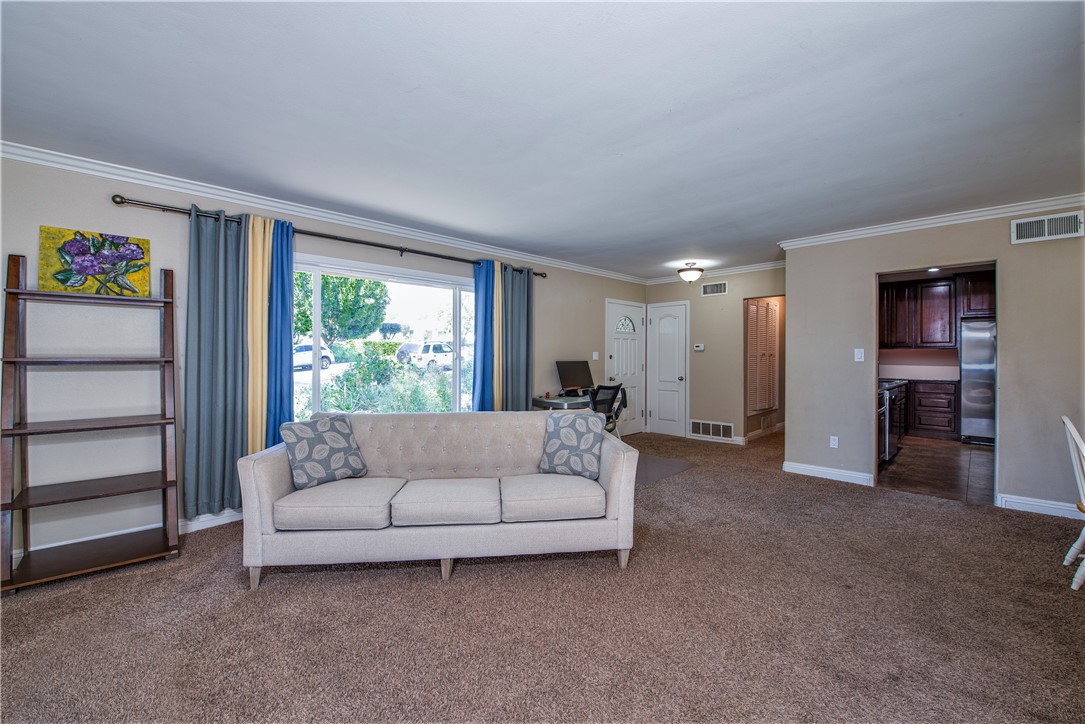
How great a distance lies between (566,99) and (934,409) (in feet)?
24.1

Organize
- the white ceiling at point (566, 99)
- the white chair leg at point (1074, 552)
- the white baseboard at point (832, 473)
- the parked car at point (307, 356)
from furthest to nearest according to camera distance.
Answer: the white baseboard at point (832, 473)
the parked car at point (307, 356)
the white chair leg at point (1074, 552)
the white ceiling at point (566, 99)

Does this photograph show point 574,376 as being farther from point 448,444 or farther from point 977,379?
point 977,379

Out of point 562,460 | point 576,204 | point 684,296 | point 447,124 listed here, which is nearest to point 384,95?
point 447,124

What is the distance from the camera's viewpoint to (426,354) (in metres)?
4.61

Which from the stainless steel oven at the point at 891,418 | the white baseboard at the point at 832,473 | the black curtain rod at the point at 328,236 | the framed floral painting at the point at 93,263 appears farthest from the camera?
the stainless steel oven at the point at 891,418

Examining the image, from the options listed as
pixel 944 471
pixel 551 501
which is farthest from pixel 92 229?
pixel 944 471

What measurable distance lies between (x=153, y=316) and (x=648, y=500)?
13.1 feet

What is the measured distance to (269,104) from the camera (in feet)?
7.12

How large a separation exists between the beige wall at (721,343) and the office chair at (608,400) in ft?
5.68

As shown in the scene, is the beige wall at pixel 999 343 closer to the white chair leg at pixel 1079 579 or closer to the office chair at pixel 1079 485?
the office chair at pixel 1079 485

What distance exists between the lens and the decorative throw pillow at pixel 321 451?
2.69 meters

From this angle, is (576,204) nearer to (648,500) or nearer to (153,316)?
(648,500)

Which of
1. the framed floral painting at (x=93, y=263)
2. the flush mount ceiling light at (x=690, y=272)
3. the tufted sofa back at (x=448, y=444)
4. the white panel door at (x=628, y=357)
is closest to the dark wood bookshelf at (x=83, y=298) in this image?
the framed floral painting at (x=93, y=263)

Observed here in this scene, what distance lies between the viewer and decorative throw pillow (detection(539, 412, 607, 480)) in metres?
3.00
